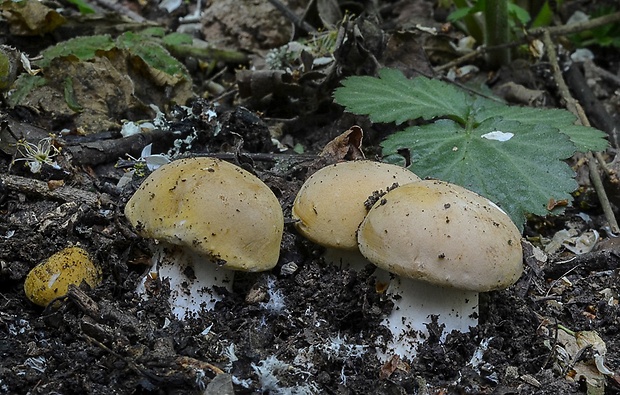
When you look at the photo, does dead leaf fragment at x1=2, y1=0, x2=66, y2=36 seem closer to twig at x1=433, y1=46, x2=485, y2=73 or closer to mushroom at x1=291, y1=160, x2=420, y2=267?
mushroom at x1=291, y1=160, x2=420, y2=267

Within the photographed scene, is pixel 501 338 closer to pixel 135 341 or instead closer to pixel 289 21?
pixel 135 341

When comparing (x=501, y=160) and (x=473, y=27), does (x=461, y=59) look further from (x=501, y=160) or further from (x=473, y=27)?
(x=501, y=160)

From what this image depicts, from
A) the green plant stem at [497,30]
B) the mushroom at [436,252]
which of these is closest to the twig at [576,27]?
the green plant stem at [497,30]

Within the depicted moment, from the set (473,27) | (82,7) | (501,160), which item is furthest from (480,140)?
(82,7)

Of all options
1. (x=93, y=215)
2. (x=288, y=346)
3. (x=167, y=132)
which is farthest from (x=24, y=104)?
(x=288, y=346)

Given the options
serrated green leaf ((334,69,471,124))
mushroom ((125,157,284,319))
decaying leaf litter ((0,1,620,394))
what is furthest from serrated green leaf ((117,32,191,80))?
mushroom ((125,157,284,319))
